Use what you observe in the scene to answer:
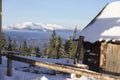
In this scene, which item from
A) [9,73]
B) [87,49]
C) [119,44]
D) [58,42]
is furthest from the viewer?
[58,42]

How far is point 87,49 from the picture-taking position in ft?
79.7

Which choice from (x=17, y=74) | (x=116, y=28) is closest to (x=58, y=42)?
(x=116, y=28)

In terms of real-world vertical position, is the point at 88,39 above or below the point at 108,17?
below

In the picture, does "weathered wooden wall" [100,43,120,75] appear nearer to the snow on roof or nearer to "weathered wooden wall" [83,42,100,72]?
the snow on roof

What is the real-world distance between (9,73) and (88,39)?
29.0 feet

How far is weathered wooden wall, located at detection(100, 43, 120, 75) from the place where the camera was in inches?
828

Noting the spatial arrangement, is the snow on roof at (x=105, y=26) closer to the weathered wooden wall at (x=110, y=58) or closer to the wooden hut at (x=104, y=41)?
the wooden hut at (x=104, y=41)

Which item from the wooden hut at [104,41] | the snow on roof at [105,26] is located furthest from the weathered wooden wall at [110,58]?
A: the snow on roof at [105,26]

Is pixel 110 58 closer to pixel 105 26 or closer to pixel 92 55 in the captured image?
pixel 92 55

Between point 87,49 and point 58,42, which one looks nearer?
point 87,49

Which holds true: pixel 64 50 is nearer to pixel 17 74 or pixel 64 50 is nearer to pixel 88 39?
pixel 88 39

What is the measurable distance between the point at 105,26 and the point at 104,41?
2162 millimetres

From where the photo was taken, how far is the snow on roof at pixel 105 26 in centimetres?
2145

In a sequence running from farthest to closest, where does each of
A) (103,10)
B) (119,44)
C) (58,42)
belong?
1. (58,42)
2. (103,10)
3. (119,44)
